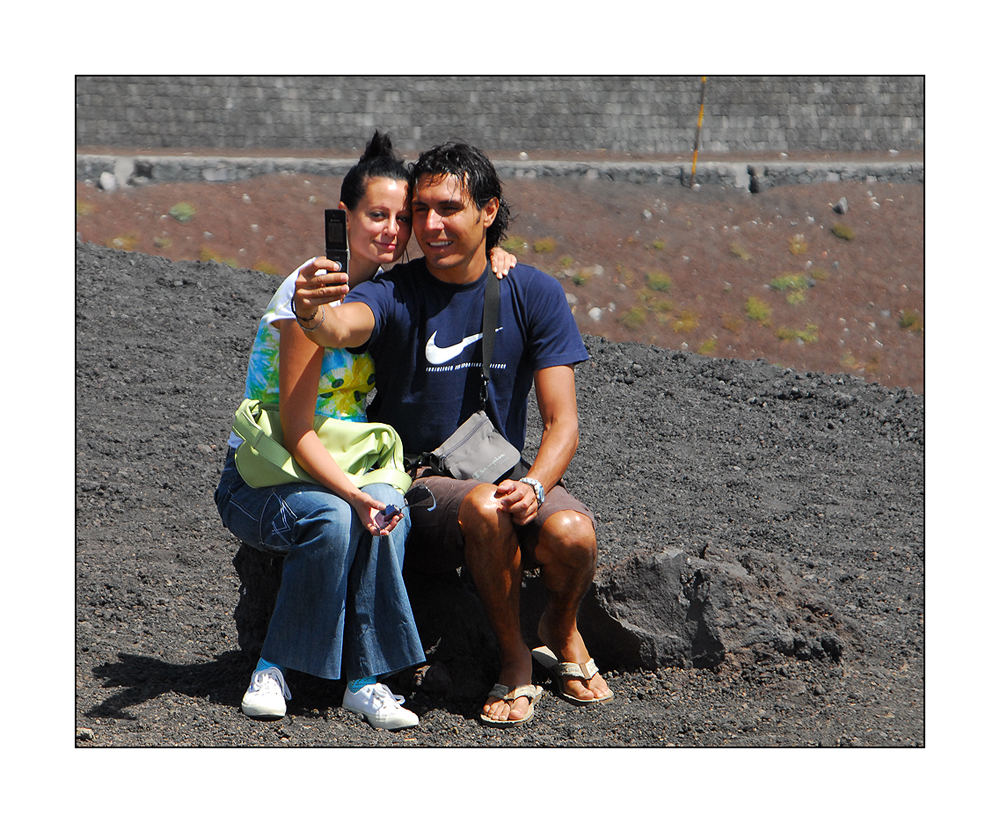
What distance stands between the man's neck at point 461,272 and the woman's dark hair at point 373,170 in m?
0.31

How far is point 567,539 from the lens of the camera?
346 centimetres

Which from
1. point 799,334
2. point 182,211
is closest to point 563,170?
point 799,334

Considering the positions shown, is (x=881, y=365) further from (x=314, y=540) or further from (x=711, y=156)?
(x=314, y=540)

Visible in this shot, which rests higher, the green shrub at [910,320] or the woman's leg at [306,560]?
the green shrub at [910,320]

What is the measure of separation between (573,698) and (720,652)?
0.57 metres

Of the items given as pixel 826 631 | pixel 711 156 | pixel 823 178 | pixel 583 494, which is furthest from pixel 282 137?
pixel 826 631

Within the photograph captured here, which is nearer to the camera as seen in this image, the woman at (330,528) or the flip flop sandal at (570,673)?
the woman at (330,528)

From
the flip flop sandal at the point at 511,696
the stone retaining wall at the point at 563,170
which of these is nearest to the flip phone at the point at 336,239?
the flip flop sandal at the point at 511,696

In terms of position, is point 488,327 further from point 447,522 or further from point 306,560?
point 306,560

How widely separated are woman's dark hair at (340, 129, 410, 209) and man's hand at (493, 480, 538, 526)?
1012mm

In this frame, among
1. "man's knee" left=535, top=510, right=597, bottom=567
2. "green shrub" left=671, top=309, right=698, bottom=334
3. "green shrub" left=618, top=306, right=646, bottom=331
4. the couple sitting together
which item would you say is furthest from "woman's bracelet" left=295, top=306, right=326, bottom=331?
"green shrub" left=671, top=309, right=698, bottom=334

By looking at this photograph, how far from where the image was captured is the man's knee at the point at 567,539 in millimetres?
3461

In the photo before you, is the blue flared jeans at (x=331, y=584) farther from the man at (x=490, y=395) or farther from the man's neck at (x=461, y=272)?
the man's neck at (x=461, y=272)

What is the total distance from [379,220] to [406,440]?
0.71 metres
